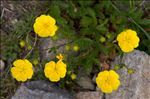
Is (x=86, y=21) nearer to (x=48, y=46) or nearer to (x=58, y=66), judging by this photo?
(x=48, y=46)

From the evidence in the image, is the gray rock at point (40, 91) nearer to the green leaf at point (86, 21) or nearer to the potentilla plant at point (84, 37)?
the potentilla plant at point (84, 37)

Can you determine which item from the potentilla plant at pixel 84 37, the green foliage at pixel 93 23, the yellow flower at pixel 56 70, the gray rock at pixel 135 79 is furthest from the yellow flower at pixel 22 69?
the gray rock at pixel 135 79

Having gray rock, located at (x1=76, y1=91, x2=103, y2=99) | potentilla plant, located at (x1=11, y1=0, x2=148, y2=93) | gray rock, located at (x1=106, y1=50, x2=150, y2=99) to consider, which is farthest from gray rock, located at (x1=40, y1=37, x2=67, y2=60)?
gray rock, located at (x1=106, y1=50, x2=150, y2=99)

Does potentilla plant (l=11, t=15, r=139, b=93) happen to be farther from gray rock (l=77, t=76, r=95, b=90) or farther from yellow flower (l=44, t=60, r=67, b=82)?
gray rock (l=77, t=76, r=95, b=90)

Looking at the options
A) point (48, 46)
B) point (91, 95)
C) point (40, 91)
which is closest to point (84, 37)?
point (48, 46)

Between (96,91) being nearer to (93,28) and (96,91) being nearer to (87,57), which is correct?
(87,57)

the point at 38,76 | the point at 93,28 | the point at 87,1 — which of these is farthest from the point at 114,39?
the point at 38,76

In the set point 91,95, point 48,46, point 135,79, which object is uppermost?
point 48,46
